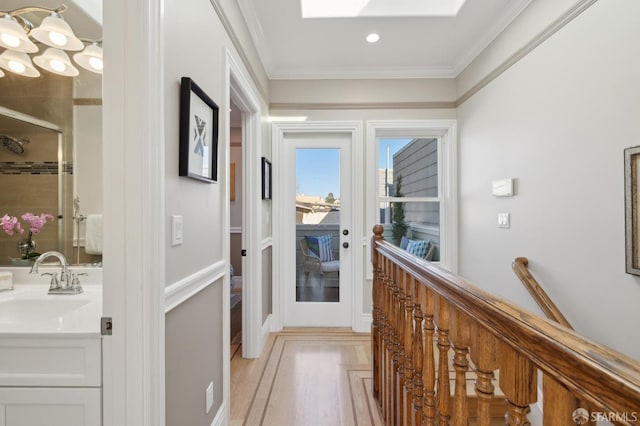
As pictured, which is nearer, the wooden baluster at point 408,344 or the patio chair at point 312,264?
the wooden baluster at point 408,344

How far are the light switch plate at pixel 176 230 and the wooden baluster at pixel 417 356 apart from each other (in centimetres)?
96

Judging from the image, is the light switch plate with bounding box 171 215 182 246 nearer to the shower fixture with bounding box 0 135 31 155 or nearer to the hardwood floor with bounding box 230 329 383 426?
the shower fixture with bounding box 0 135 31 155

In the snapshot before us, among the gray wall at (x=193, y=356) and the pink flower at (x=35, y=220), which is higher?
the pink flower at (x=35, y=220)

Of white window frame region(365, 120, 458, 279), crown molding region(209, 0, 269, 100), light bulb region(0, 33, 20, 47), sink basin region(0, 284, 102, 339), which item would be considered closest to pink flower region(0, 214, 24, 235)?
sink basin region(0, 284, 102, 339)

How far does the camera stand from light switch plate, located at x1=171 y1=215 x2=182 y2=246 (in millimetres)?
1202

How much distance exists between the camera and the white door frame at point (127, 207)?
1.00m

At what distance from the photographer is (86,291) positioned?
1.50 metres

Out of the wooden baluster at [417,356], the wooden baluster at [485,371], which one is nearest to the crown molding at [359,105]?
the wooden baluster at [417,356]

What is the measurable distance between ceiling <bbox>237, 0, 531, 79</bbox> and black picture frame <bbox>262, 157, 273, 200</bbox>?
973 mm

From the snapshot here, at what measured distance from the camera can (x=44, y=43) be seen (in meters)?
1.66

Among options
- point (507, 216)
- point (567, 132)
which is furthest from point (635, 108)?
point (507, 216)

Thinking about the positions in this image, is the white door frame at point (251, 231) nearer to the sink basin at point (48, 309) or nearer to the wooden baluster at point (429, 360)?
the sink basin at point (48, 309)

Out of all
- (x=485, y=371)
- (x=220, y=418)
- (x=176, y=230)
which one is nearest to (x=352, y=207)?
(x=220, y=418)

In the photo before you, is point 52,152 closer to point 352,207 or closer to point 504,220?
point 352,207
